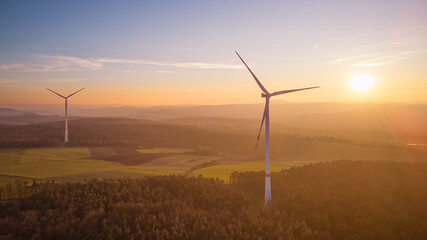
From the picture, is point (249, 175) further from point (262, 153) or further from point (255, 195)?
point (262, 153)

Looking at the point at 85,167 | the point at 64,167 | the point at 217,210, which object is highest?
the point at 217,210

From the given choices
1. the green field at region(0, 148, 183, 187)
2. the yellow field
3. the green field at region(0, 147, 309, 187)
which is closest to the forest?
the green field at region(0, 147, 309, 187)

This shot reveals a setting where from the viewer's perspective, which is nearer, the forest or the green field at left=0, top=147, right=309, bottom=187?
the forest

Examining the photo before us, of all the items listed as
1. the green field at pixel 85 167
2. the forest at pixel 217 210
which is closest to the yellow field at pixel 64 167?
the green field at pixel 85 167

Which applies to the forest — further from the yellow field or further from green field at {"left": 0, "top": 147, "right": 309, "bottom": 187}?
the yellow field

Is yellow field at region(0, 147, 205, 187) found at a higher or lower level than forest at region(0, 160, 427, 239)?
lower

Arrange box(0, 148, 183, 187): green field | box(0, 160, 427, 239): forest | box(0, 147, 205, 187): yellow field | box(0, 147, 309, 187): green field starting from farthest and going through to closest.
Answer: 1. box(0, 147, 309, 187): green field
2. box(0, 147, 205, 187): yellow field
3. box(0, 148, 183, 187): green field
4. box(0, 160, 427, 239): forest

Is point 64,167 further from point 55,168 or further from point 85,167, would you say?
point 85,167

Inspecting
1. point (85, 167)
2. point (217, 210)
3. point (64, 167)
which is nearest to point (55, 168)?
point (64, 167)

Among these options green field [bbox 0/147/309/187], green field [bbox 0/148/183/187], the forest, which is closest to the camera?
the forest
